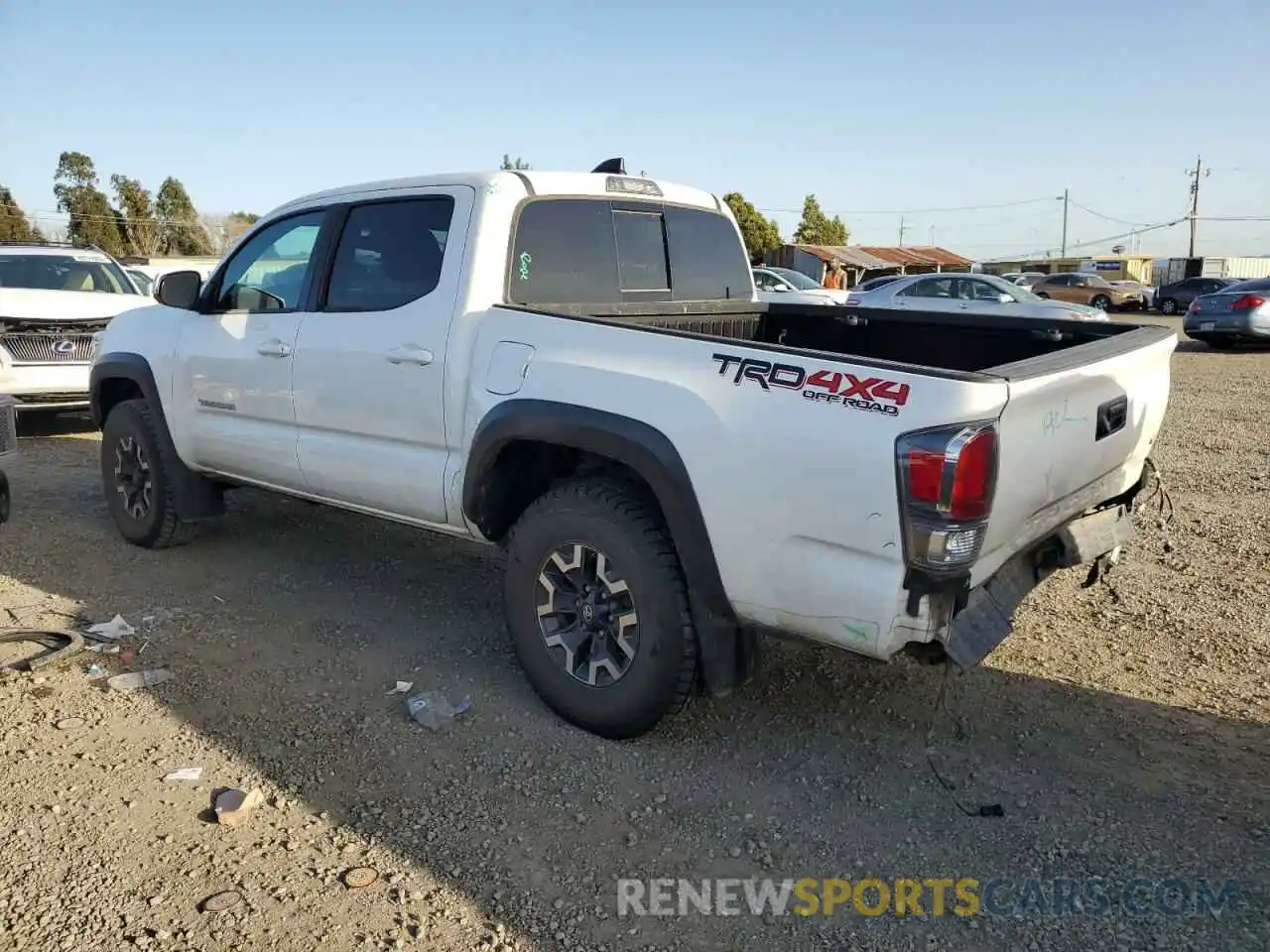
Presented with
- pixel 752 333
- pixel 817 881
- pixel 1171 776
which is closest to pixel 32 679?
pixel 817 881

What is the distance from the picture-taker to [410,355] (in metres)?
4.03

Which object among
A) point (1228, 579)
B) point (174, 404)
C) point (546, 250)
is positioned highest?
point (546, 250)

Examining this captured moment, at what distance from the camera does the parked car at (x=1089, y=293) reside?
33500 mm

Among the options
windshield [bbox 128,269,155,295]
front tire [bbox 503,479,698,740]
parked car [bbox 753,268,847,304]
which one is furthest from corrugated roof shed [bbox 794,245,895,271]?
front tire [bbox 503,479,698,740]

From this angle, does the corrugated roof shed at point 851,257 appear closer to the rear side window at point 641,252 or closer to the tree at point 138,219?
the tree at point 138,219

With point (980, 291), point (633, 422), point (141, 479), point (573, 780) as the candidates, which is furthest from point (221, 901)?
point (980, 291)

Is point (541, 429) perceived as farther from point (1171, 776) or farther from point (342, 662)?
point (1171, 776)

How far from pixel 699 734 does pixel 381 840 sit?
47.4 inches

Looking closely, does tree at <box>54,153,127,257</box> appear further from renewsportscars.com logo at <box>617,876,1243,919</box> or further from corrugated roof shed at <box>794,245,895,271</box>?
renewsportscars.com logo at <box>617,876,1243,919</box>

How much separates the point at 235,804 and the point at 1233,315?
18683 millimetres

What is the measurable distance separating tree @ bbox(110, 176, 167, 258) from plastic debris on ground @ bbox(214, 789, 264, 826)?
5658cm

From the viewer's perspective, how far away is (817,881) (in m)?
2.86

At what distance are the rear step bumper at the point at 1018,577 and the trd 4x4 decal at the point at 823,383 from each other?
25.7 inches

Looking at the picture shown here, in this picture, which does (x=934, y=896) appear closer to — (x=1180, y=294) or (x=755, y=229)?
(x=1180, y=294)
